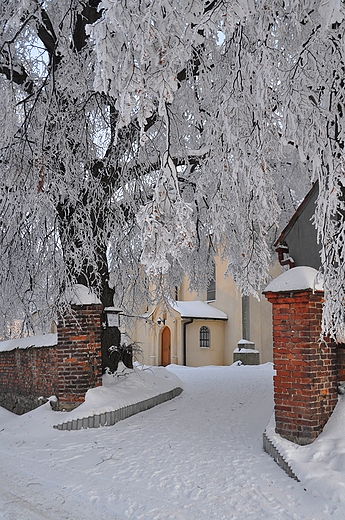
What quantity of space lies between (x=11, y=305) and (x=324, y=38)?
7758mm

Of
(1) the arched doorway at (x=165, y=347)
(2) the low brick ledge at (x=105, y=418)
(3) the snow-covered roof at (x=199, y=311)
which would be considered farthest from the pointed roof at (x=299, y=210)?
(1) the arched doorway at (x=165, y=347)

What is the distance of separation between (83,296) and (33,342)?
252 cm

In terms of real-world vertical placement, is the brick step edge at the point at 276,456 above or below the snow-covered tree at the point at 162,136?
below

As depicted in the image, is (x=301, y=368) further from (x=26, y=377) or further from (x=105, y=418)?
(x=26, y=377)

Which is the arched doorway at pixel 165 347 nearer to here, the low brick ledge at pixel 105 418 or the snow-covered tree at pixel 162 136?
the snow-covered tree at pixel 162 136

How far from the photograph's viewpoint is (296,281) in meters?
5.84

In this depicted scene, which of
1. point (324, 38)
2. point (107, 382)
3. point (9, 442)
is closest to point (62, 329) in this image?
point (107, 382)

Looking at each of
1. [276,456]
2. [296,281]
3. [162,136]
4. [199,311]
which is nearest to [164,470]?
[276,456]

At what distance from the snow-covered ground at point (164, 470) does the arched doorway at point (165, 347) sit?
1701cm

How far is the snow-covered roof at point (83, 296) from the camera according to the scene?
8266 millimetres

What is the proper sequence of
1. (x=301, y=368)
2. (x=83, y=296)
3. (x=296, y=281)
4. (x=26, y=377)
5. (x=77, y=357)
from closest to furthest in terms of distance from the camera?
1. (x=301, y=368)
2. (x=296, y=281)
3. (x=77, y=357)
4. (x=83, y=296)
5. (x=26, y=377)

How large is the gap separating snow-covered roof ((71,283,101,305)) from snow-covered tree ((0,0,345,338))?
9.2 inches

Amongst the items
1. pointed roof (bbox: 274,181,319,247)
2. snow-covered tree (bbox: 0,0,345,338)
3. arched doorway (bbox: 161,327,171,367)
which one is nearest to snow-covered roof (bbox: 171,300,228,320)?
arched doorway (bbox: 161,327,171,367)

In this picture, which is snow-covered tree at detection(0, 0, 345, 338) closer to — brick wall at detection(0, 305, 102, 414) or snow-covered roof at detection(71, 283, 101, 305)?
snow-covered roof at detection(71, 283, 101, 305)
